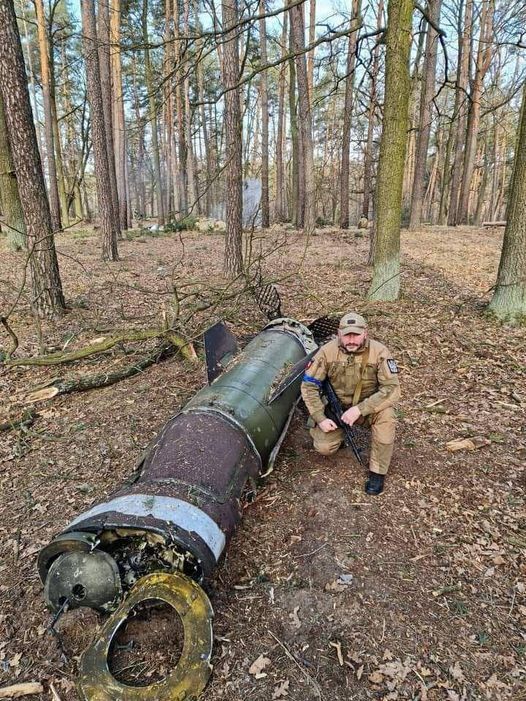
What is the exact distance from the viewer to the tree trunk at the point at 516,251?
19.5ft

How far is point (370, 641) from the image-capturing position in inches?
99.3

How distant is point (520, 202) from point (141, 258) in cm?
925

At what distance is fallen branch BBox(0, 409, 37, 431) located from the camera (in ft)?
15.4

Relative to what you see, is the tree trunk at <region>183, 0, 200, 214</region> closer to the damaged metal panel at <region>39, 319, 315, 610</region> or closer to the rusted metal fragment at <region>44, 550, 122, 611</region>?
the damaged metal panel at <region>39, 319, 315, 610</region>

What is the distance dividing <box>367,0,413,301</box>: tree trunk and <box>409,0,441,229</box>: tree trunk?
24.6 ft

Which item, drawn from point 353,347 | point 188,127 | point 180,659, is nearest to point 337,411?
point 353,347

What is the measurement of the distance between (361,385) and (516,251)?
3.83 m

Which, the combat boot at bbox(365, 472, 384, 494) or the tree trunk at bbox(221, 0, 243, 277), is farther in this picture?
the tree trunk at bbox(221, 0, 243, 277)

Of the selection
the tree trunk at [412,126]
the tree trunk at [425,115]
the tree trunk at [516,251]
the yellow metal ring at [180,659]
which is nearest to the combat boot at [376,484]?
the yellow metal ring at [180,659]

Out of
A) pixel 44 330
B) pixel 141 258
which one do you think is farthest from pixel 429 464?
pixel 141 258

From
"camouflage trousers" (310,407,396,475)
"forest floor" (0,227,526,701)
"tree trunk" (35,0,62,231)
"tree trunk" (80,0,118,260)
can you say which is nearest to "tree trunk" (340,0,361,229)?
"tree trunk" (80,0,118,260)

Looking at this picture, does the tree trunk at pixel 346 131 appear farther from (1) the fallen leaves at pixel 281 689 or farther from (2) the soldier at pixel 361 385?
(1) the fallen leaves at pixel 281 689

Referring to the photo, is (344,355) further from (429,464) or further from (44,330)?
(44,330)

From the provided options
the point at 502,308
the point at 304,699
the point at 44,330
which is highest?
the point at 502,308
